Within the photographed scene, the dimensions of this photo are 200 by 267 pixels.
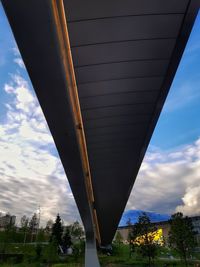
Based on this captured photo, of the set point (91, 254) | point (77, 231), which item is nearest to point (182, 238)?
point (91, 254)

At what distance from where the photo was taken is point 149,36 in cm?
444

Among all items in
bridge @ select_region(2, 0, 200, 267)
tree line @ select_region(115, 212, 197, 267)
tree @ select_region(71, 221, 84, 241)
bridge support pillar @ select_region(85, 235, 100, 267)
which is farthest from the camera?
tree @ select_region(71, 221, 84, 241)

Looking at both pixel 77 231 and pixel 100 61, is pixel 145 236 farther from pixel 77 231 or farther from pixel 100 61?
pixel 100 61

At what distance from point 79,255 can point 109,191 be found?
35.0 meters

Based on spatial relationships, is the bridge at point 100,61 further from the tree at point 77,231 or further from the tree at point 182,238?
the tree at point 77,231

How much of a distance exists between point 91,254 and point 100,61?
55.7 feet

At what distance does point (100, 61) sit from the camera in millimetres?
4918

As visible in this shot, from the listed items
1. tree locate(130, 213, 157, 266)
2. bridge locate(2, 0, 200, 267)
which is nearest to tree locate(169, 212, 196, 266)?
tree locate(130, 213, 157, 266)

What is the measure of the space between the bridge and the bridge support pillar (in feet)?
40.3

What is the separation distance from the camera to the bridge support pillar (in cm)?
1841

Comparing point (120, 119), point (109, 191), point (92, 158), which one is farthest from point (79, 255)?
point (120, 119)

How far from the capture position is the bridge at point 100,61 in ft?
11.4

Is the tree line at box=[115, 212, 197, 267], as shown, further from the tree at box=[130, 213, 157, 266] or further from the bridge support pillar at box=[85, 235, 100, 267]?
the bridge support pillar at box=[85, 235, 100, 267]

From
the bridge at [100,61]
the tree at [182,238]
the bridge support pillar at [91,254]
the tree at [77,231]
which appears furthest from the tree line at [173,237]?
the bridge at [100,61]
